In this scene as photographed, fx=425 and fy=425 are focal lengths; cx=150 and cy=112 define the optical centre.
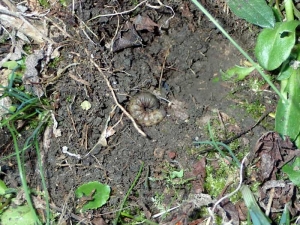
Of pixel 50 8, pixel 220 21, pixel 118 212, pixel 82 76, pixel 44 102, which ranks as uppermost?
pixel 220 21

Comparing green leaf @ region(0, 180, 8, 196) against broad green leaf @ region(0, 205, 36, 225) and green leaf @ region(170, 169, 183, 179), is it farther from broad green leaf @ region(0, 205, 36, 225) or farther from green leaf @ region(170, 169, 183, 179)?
green leaf @ region(170, 169, 183, 179)

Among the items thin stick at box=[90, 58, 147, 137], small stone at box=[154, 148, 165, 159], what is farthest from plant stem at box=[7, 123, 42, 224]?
small stone at box=[154, 148, 165, 159]

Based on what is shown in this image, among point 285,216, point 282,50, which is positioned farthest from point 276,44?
point 285,216

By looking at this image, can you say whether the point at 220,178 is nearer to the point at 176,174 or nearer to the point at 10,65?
the point at 176,174

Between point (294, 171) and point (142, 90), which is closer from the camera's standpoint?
point (294, 171)

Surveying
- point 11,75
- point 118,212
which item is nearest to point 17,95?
point 11,75

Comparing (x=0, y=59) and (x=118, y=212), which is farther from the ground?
(x=0, y=59)

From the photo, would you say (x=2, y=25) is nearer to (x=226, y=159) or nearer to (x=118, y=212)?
(x=118, y=212)
